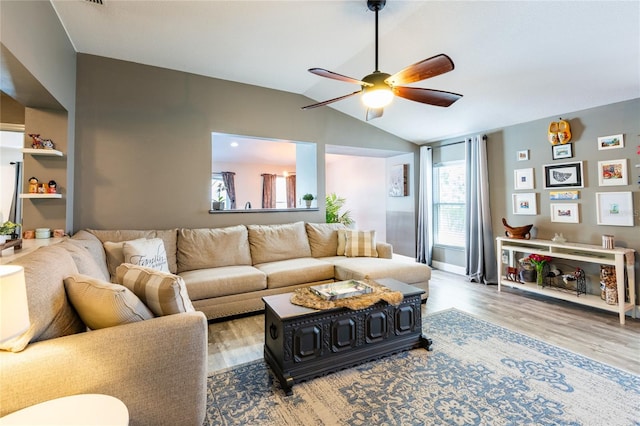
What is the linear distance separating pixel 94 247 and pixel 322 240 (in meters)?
2.60

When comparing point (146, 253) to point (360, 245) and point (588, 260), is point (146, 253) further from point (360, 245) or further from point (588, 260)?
point (588, 260)

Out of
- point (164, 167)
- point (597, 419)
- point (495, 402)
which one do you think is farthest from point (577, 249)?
point (164, 167)

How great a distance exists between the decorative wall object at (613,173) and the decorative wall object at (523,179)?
74cm

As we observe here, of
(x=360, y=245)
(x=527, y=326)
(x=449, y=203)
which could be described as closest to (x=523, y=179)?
(x=449, y=203)

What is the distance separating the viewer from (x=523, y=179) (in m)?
4.14

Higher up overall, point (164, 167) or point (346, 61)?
point (346, 61)

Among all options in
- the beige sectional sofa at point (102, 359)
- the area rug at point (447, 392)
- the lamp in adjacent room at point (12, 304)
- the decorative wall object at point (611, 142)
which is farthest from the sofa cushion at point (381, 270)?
the lamp in adjacent room at point (12, 304)

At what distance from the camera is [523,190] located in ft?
13.7

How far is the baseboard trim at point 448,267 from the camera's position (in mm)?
4996

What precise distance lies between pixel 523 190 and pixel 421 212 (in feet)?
5.49

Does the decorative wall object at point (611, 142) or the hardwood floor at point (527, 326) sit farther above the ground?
the decorative wall object at point (611, 142)

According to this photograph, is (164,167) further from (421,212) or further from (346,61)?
(421,212)

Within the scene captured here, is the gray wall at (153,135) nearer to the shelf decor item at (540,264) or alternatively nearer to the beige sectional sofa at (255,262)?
the beige sectional sofa at (255,262)

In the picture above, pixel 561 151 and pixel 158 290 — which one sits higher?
pixel 561 151
